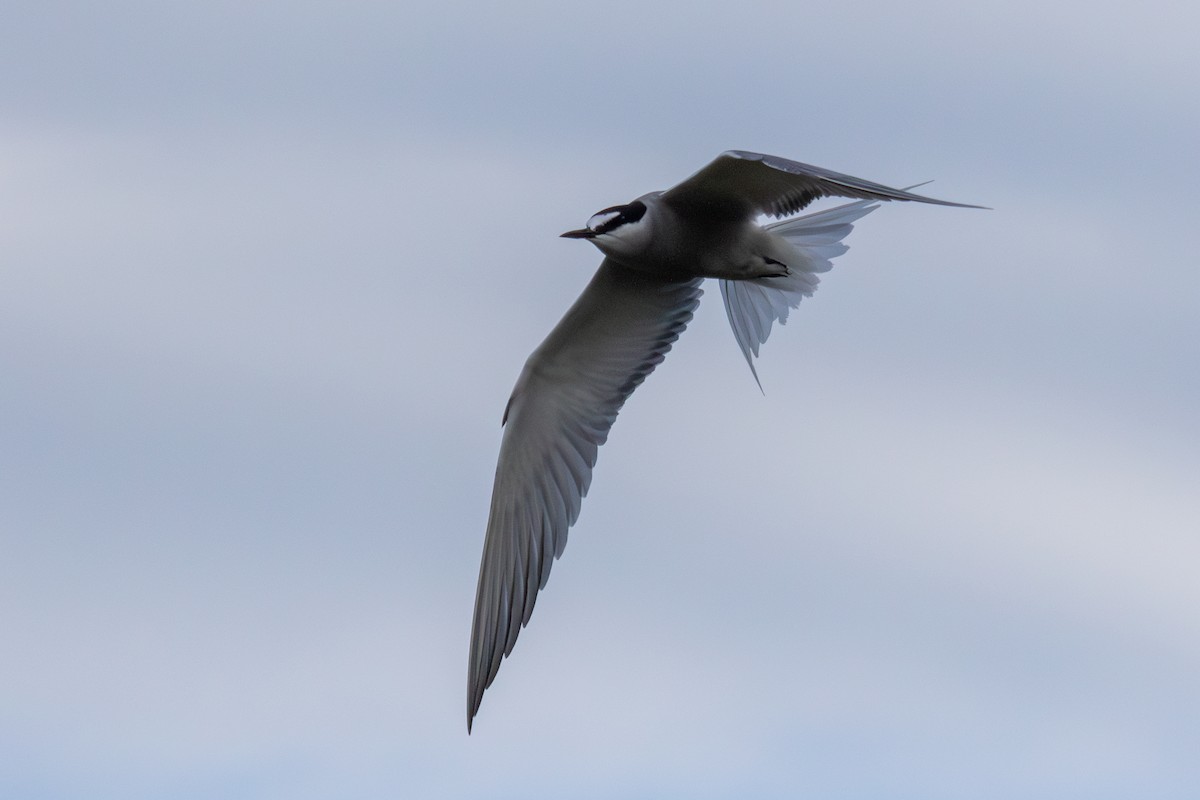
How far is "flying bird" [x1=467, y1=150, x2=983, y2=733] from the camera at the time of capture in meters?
9.37

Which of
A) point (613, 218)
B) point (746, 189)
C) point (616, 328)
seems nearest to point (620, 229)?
point (613, 218)

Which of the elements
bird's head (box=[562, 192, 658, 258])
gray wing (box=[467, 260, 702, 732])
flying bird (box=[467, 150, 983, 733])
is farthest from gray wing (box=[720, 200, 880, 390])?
bird's head (box=[562, 192, 658, 258])

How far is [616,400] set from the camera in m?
10.5

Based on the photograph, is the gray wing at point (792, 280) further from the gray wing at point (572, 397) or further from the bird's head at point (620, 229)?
the bird's head at point (620, 229)

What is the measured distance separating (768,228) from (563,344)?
5.10ft

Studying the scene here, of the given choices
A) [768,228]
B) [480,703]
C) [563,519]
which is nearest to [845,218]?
[768,228]

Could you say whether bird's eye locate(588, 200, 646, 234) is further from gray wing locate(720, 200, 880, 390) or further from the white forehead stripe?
gray wing locate(720, 200, 880, 390)

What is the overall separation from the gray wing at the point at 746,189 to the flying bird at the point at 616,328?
0.01 m

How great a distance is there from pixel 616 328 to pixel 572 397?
1.79 feet

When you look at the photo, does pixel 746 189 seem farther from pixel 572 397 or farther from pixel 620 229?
pixel 572 397

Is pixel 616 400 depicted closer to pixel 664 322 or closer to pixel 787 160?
pixel 664 322

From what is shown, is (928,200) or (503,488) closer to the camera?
(928,200)

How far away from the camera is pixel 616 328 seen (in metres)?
10.4

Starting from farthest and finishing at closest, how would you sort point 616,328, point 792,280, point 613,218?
point 616,328
point 792,280
point 613,218
